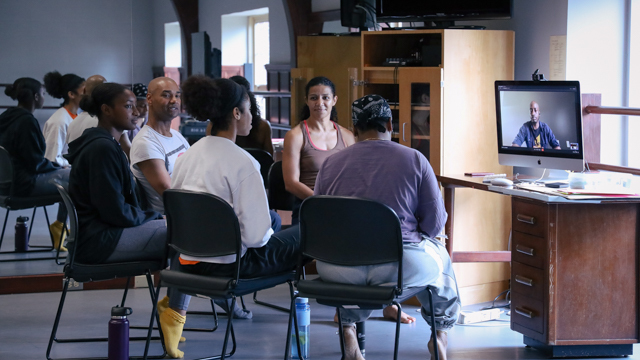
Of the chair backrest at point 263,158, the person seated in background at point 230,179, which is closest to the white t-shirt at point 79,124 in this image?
the chair backrest at point 263,158

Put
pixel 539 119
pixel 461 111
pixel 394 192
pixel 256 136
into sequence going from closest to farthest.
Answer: pixel 394 192 → pixel 539 119 → pixel 461 111 → pixel 256 136

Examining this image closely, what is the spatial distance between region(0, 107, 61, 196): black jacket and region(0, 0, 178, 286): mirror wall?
0.10 metres

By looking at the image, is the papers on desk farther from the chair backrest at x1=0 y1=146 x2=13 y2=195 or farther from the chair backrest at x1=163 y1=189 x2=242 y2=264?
the chair backrest at x1=0 y1=146 x2=13 y2=195

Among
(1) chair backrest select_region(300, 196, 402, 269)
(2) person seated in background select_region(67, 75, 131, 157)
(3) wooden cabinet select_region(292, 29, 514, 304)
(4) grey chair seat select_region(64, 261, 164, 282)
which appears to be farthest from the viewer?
(2) person seated in background select_region(67, 75, 131, 157)

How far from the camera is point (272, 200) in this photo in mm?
4234

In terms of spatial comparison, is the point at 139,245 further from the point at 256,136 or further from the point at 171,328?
the point at 256,136

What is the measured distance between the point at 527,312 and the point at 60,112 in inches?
125

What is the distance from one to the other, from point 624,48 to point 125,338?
3.17 m

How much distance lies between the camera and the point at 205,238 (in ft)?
9.72

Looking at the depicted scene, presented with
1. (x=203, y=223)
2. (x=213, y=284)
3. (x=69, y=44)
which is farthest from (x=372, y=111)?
(x=69, y=44)

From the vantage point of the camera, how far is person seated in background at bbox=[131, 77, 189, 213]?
369cm

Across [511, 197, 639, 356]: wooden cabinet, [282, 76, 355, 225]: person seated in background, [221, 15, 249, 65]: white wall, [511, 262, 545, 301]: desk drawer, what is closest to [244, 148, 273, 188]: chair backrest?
[282, 76, 355, 225]: person seated in background

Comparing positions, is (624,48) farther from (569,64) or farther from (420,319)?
(420,319)

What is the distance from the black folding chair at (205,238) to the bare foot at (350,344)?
17.0 inches
